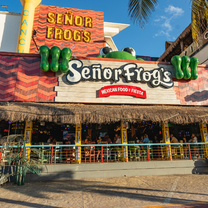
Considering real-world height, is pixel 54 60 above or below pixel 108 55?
below

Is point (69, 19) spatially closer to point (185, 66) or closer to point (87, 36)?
point (87, 36)

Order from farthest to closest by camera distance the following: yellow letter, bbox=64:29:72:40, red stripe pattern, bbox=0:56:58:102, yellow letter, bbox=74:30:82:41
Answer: yellow letter, bbox=74:30:82:41
yellow letter, bbox=64:29:72:40
red stripe pattern, bbox=0:56:58:102

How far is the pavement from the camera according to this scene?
5.10m

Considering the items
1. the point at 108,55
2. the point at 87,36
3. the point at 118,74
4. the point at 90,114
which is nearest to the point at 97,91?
the point at 118,74

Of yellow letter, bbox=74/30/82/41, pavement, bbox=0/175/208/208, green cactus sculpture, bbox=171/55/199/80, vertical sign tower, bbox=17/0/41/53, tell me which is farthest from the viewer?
yellow letter, bbox=74/30/82/41

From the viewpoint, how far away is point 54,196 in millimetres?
5816

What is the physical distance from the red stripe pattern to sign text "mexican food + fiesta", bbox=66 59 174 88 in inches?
54.0

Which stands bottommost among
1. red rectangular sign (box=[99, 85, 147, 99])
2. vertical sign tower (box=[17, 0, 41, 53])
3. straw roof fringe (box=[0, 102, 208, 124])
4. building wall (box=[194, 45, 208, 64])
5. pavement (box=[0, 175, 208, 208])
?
pavement (box=[0, 175, 208, 208])

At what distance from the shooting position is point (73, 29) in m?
17.5

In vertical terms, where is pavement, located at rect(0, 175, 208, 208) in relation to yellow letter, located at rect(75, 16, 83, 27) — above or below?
below

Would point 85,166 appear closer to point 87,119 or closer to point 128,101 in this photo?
point 87,119

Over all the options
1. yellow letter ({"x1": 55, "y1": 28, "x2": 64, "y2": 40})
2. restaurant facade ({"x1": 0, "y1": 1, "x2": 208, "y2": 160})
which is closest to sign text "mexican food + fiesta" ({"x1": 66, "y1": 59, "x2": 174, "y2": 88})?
restaurant facade ({"x1": 0, "y1": 1, "x2": 208, "y2": 160})

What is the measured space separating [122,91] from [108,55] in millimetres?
3676

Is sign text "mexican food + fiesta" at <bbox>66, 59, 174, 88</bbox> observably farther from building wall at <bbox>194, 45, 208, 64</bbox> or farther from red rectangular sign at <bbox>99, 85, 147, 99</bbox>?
building wall at <bbox>194, 45, 208, 64</bbox>
